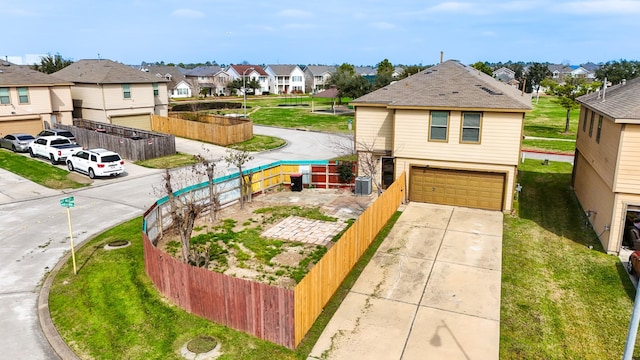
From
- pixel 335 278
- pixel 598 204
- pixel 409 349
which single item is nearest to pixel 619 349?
pixel 409 349

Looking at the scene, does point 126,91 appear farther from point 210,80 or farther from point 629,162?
point 210,80

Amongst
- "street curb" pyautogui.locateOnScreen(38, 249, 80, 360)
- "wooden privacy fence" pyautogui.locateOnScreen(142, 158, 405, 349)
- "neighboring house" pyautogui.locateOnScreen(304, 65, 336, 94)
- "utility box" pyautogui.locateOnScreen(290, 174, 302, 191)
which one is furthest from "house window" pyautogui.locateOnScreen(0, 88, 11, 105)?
"neighboring house" pyautogui.locateOnScreen(304, 65, 336, 94)

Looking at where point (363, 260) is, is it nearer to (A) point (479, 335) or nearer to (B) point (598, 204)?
(A) point (479, 335)

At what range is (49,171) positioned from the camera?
97.3 ft

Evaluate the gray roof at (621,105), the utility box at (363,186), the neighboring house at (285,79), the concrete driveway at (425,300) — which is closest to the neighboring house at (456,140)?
the utility box at (363,186)

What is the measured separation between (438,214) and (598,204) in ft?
22.1

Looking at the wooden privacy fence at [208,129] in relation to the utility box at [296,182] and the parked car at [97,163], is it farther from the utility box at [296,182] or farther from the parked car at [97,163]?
the utility box at [296,182]

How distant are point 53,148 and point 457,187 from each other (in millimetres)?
26613

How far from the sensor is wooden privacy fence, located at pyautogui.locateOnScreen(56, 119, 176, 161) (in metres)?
33.9

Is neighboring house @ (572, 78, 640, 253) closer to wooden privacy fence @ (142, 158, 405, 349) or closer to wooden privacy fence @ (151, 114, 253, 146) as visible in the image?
wooden privacy fence @ (142, 158, 405, 349)

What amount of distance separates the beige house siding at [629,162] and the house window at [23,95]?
136ft

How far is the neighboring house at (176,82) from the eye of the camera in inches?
3912

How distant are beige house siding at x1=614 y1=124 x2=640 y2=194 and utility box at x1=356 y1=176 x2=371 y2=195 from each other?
460 inches

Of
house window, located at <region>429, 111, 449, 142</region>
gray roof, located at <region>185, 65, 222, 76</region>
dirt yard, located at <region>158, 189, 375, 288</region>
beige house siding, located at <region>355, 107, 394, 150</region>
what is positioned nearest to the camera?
dirt yard, located at <region>158, 189, 375, 288</region>
